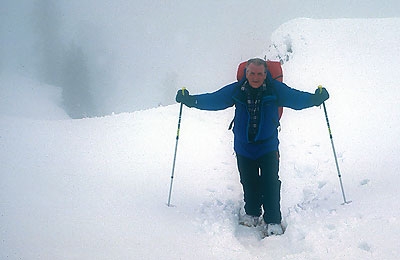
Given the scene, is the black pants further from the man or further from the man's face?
the man's face

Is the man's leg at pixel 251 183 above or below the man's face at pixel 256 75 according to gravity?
below

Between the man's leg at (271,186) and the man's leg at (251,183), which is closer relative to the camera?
the man's leg at (271,186)

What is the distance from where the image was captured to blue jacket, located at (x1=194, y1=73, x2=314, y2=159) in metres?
4.83

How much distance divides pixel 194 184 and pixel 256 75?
140 inches

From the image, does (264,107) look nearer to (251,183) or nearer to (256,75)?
(256,75)

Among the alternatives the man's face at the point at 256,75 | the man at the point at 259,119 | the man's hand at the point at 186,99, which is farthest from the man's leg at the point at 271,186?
the man's hand at the point at 186,99

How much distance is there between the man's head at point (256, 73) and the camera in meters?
4.66

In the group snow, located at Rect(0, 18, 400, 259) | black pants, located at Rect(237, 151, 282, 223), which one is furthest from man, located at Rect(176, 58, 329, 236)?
snow, located at Rect(0, 18, 400, 259)

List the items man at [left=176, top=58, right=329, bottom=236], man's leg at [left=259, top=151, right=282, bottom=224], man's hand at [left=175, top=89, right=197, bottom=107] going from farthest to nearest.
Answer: man's hand at [left=175, top=89, right=197, bottom=107], man's leg at [left=259, top=151, right=282, bottom=224], man at [left=176, top=58, right=329, bottom=236]

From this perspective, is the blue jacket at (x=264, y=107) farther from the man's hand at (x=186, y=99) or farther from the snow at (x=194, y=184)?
the snow at (x=194, y=184)

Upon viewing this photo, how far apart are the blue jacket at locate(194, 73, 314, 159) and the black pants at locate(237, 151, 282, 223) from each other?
0.53 feet

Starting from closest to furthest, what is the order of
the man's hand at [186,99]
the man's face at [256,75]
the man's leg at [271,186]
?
the man's face at [256,75] < the man's leg at [271,186] < the man's hand at [186,99]

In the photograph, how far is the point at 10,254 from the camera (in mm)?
3482

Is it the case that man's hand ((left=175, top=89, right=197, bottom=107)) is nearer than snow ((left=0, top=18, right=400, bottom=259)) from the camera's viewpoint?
No
